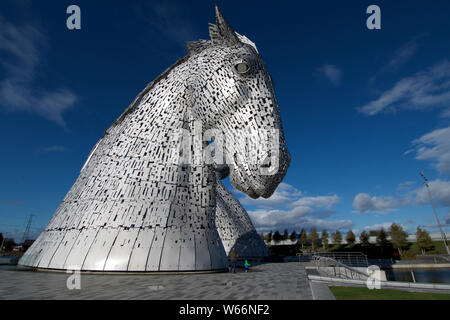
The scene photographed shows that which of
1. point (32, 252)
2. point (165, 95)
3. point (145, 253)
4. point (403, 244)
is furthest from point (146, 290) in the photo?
point (403, 244)

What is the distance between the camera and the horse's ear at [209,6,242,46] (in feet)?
22.7

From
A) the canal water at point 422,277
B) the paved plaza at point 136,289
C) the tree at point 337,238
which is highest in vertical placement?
the tree at point 337,238

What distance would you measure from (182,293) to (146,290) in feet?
2.23

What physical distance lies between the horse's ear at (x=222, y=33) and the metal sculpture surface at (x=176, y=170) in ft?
0.09

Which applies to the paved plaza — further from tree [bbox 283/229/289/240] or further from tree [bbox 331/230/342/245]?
tree [bbox 283/229/289/240]

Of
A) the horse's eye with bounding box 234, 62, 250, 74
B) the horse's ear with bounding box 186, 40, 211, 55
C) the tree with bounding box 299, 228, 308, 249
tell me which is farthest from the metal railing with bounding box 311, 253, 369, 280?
the tree with bounding box 299, 228, 308, 249

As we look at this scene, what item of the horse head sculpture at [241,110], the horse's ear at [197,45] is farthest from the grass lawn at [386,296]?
the horse's ear at [197,45]

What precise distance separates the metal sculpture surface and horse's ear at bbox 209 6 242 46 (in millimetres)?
27

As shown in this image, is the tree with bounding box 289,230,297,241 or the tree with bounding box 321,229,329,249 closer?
the tree with bounding box 321,229,329,249

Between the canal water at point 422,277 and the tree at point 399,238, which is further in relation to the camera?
the tree at point 399,238

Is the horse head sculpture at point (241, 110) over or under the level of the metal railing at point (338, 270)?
over

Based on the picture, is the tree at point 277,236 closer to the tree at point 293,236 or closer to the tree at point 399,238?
the tree at point 293,236

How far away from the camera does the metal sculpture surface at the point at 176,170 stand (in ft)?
20.4
